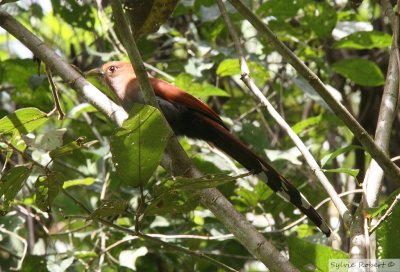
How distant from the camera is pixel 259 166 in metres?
2.82

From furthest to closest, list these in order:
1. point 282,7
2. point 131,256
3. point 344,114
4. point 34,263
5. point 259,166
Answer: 1. point 282,7
2. point 34,263
3. point 131,256
4. point 259,166
5. point 344,114

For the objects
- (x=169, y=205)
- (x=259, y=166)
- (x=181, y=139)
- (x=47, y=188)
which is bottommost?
(x=169, y=205)

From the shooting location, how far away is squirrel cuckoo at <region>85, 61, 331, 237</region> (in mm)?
2980

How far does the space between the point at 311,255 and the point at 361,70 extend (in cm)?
182

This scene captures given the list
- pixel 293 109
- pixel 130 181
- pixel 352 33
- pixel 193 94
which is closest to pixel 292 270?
pixel 130 181

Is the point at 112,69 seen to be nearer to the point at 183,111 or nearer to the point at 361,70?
the point at 183,111

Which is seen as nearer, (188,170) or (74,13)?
(188,170)

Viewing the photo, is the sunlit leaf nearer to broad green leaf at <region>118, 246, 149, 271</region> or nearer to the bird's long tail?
the bird's long tail

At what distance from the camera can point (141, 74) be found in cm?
222

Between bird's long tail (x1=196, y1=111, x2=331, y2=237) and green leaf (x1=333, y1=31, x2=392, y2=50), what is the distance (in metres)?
1.02

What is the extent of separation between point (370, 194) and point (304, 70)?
1.50ft

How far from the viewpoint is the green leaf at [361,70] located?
147 inches

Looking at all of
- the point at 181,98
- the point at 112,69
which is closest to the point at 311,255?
the point at 181,98

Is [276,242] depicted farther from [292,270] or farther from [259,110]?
[292,270]
